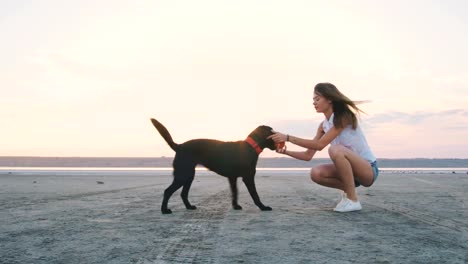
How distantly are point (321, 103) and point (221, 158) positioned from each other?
1289mm

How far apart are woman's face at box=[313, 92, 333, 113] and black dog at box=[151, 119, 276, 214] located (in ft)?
2.12

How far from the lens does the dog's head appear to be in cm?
468

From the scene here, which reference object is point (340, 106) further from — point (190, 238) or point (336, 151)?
point (190, 238)

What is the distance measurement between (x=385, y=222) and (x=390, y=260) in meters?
1.43

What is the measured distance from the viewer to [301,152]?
493 cm

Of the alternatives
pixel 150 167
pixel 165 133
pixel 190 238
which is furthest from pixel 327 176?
pixel 150 167

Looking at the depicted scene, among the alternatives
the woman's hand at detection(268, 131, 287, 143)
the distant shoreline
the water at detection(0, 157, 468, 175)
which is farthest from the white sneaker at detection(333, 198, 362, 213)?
the distant shoreline

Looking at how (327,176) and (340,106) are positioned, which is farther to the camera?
(327,176)

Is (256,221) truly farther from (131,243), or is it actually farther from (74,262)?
(74,262)

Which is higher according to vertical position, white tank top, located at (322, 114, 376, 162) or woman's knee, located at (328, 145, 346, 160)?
white tank top, located at (322, 114, 376, 162)

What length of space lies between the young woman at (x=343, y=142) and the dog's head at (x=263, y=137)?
166 millimetres

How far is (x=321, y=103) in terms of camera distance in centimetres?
452

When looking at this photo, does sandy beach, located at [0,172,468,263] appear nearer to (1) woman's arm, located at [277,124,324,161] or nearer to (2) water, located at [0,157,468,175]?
(1) woman's arm, located at [277,124,324,161]

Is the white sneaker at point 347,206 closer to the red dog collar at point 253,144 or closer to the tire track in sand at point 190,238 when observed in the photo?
the red dog collar at point 253,144
